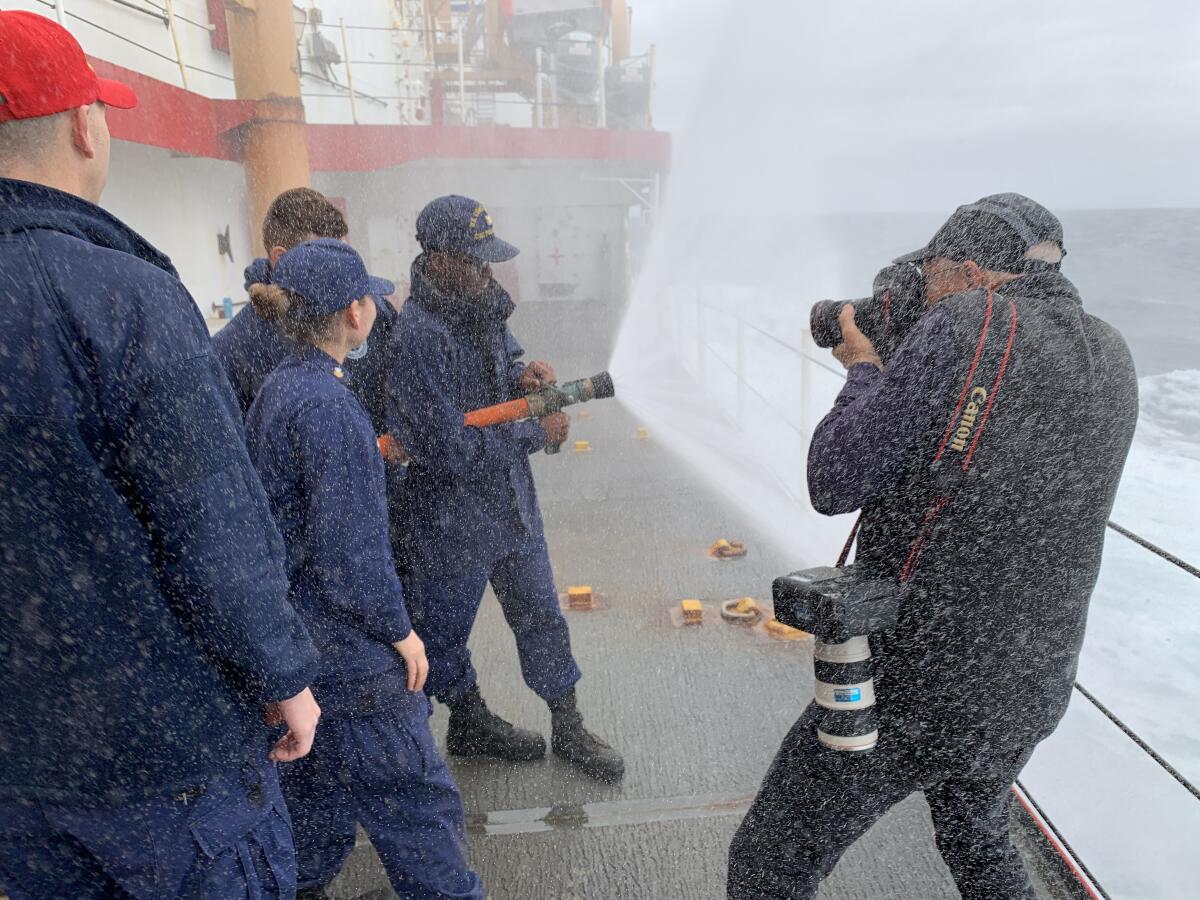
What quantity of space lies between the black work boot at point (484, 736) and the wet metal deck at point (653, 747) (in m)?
0.05

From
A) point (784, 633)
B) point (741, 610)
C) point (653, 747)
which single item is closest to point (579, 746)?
point (653, 747)

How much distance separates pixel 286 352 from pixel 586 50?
16.4 metres

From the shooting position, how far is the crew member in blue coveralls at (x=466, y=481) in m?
2.66

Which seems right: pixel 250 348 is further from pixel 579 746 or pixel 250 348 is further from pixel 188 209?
pixel 188 209

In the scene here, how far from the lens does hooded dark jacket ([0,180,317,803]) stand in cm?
114

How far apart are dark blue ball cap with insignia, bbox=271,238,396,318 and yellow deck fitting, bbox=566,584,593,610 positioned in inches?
101

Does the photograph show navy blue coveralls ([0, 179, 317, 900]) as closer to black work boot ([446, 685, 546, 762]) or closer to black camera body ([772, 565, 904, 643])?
black camera body ([772, 565, 904, 643])

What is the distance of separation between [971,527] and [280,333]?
188 cm

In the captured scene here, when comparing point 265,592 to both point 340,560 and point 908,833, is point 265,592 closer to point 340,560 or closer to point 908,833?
point 340,560

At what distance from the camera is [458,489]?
2.72 metres

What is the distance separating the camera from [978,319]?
1.51m

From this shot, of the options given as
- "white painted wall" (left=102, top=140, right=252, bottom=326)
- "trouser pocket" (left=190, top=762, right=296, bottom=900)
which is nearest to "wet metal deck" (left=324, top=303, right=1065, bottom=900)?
"trouser pocket" (left=190, top=762, right=296, bottom=900)

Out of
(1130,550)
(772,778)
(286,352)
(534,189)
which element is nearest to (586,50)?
(534,189)

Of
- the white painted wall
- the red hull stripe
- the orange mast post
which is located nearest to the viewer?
the red hull stripe
